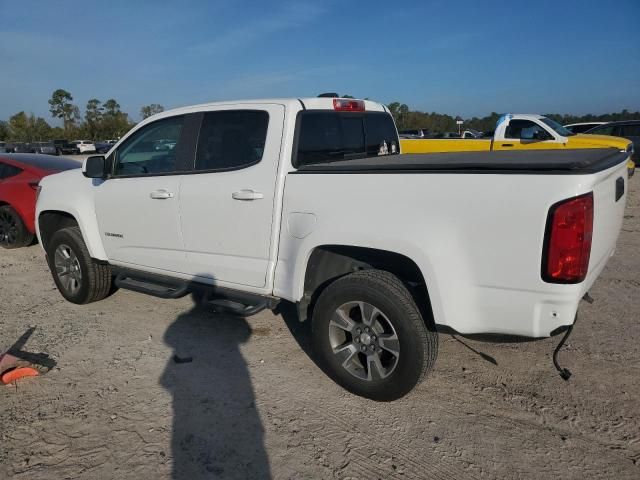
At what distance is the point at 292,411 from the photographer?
3.03 metres

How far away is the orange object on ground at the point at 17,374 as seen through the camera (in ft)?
11.1

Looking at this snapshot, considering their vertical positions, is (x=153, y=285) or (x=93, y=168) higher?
(x=93, y=168)

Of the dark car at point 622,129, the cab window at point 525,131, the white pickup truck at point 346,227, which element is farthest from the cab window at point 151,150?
the dark car at point 622,129

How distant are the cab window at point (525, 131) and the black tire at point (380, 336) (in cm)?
926

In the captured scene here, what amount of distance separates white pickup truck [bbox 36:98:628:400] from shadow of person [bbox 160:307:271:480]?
487 mm

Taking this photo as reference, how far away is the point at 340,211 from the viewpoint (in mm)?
2949

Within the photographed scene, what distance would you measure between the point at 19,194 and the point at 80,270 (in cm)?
355

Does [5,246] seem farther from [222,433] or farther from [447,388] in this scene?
[447,388]

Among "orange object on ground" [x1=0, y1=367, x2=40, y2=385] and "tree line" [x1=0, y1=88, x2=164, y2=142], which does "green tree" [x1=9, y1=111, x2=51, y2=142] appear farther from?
"orange object on ground" [x1=0, y1=367, x2=40, y2=385]

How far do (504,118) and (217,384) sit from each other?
34.6 ft

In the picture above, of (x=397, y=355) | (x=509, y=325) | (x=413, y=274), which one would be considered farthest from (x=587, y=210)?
(x=397, y=355)

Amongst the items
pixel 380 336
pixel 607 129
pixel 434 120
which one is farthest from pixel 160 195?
pixel 434 120

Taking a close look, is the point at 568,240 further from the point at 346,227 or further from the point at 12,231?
the point at 12,231

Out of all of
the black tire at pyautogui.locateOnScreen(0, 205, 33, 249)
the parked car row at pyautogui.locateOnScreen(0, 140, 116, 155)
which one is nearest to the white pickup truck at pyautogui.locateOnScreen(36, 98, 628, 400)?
the black tire at pyautogui.locateOnScreen(0, 205, 33, 249)
